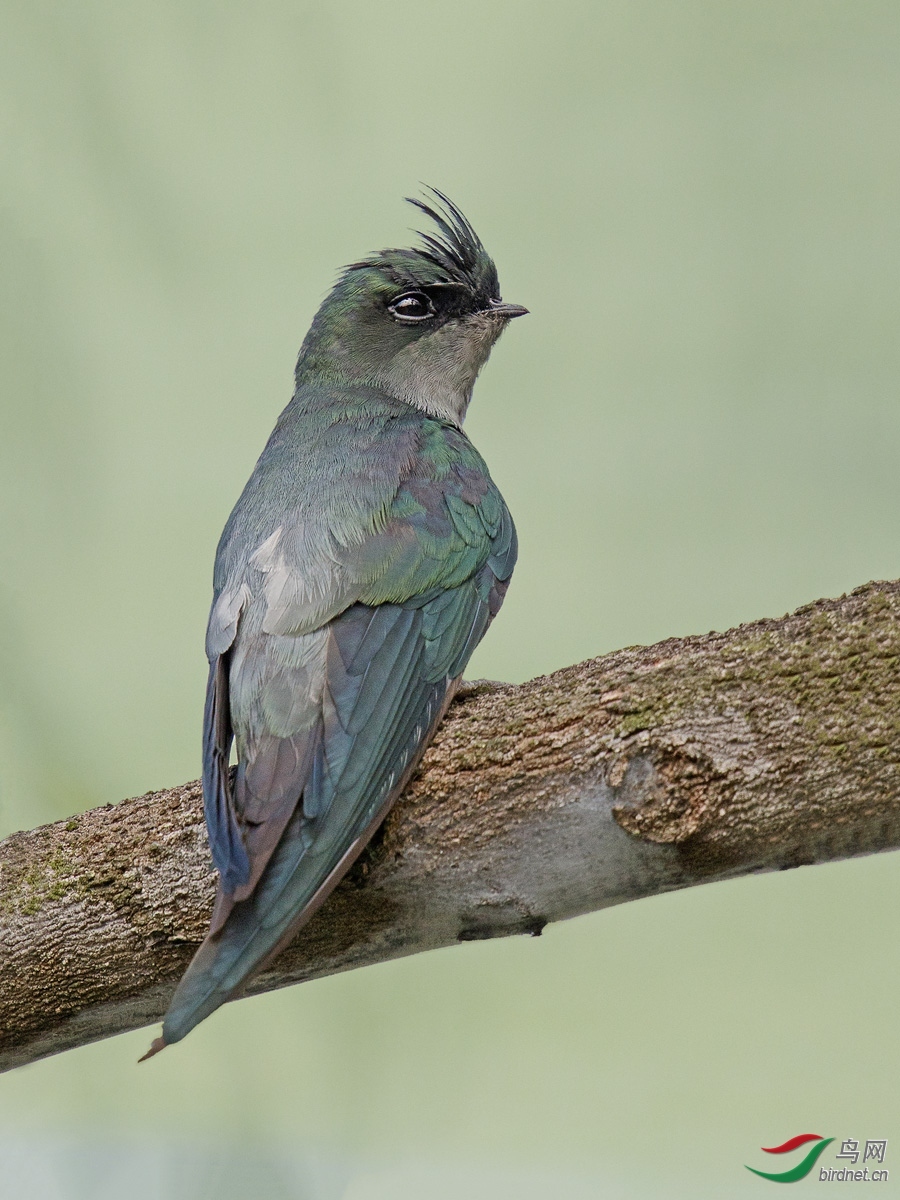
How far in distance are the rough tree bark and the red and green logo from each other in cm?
214

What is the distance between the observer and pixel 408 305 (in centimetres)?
420

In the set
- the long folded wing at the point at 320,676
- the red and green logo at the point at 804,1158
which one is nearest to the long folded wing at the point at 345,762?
the long folded wing at the point at 320,676

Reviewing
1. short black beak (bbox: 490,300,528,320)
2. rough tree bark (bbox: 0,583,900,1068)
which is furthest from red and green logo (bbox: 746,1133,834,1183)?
short black beak (bbox: 490,300,528,320)

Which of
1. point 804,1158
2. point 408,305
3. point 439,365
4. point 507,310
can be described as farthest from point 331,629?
point 804,1158

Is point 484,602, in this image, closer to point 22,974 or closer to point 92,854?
point 92,854

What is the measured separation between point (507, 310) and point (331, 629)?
178 cm

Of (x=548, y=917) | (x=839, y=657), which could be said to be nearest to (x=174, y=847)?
(x=548, y=917)

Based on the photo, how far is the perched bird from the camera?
2586 millimetres

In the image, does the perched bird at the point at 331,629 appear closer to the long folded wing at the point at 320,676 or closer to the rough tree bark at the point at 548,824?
the long folded wing at the point at 320,676

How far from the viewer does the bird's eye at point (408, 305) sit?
4191 mm

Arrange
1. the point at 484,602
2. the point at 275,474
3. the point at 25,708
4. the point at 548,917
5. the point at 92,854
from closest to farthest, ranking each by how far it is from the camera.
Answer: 1. the point at 548,917
2. the point at 92,854
3. the point at 484,602
4. the point at 275,474
5. the point at 25,708

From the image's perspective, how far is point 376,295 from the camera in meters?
4.21

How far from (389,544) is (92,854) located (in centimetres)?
108

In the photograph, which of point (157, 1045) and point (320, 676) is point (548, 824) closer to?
point (320, 676)
